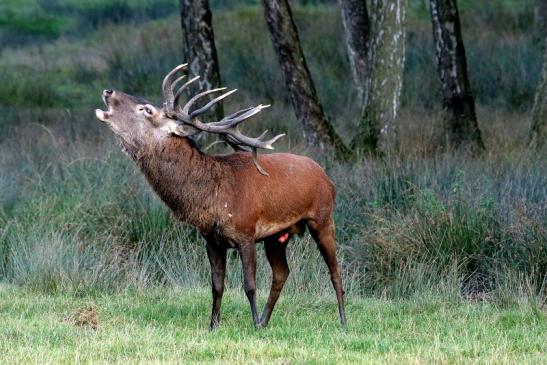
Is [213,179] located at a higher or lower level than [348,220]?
higher

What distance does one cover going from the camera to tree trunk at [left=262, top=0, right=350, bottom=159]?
16.9 metres

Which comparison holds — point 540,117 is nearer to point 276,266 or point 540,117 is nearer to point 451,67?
point 451,67

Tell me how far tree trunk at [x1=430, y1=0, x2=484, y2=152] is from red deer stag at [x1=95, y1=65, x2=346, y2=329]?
358 inches

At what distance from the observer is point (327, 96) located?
24.6 meters

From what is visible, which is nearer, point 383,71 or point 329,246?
point 329,246

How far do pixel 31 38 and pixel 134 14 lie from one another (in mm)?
3189

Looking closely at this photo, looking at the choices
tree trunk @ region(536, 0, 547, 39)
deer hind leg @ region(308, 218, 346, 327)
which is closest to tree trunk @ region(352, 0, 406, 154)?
deer hind leg @ region(308, 218, 346, 327)

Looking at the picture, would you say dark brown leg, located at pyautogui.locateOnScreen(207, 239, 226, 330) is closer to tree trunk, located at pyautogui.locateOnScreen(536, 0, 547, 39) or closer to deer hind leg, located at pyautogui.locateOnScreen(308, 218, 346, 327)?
deer hind leg, located at pyautogui.locateOnScreen(308, 218, 346, 327)

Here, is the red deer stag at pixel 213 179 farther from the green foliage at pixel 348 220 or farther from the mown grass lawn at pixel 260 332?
the green foliage at pixel 348 220

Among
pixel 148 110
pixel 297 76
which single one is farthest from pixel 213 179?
pixel 297 76

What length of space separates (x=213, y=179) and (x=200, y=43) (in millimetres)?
7401

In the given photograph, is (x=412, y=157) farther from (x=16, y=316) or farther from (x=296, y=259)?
(x=16, y=316)

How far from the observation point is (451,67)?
62.7 ft

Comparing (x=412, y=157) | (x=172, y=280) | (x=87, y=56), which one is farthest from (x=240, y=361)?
(x=87, y=56)
